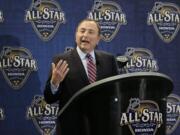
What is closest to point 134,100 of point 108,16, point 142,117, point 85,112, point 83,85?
point 142,117

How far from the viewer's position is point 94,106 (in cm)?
134

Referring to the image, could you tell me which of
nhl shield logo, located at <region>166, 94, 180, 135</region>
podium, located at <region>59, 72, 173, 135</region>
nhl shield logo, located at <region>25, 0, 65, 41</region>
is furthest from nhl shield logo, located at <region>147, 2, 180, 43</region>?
podium, located at <region>59, 72, 173, 135</region>

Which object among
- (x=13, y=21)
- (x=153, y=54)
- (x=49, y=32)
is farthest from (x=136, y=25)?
(x=13, y=21)

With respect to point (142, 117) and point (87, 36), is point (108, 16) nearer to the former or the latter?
point (87, 36)

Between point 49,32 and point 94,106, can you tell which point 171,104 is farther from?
point 94,106

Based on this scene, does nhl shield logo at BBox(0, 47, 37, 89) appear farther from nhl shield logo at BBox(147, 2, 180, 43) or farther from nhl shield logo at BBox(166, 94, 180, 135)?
nhl shield logo at BBox(166, 94, 180, 135)

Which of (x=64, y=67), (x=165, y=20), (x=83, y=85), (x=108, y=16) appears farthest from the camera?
(x=165, y=20)

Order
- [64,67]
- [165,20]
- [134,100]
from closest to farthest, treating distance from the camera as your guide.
A: [134,100], [64,67], [165,20]

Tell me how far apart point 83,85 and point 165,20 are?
4.64 feet

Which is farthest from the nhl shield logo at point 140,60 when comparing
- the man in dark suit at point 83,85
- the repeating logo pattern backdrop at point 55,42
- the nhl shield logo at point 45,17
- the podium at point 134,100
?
the podium at point 134,100

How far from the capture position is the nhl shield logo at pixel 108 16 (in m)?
2.90

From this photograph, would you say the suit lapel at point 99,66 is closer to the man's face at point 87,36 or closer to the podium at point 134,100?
the man's face at point 87,36

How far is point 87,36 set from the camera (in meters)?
1.99

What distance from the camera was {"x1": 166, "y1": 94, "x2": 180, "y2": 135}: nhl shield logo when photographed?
9.93 feet
